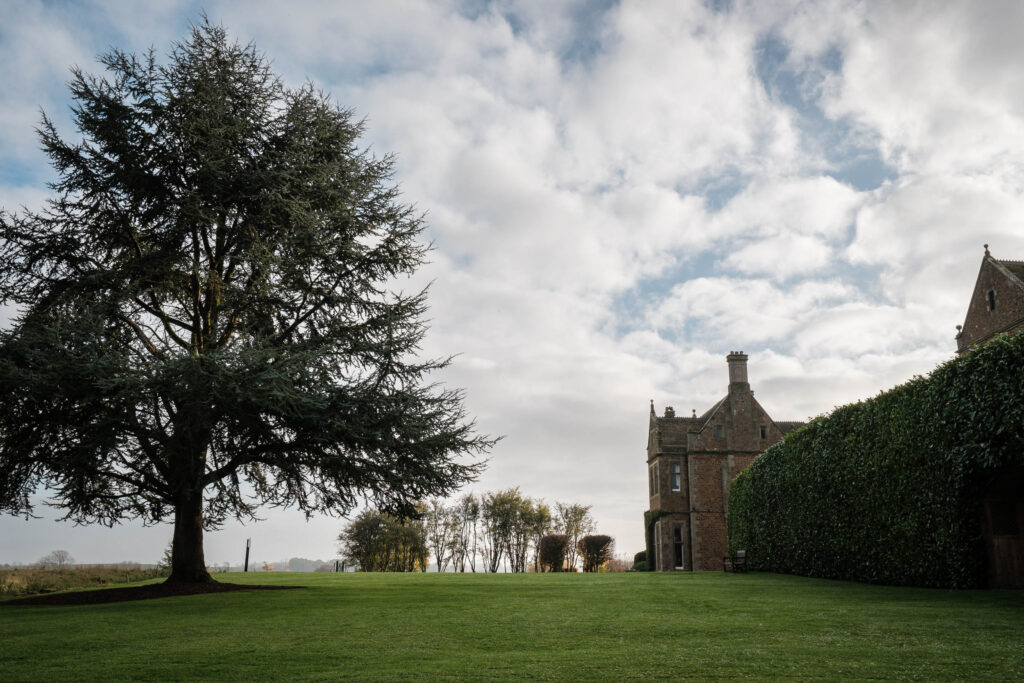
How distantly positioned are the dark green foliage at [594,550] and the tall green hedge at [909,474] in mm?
21703

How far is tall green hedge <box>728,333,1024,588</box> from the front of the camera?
12320mm

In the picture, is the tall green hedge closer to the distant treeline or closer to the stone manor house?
the stone manor house

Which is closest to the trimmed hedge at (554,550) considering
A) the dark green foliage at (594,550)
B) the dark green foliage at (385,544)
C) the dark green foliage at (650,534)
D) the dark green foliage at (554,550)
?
the dark green foliage at (554,550)

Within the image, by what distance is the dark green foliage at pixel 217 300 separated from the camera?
14.2 m

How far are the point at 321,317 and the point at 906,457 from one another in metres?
13.0

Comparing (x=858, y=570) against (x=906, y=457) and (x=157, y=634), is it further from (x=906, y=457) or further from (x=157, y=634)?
(x=157, y=634)

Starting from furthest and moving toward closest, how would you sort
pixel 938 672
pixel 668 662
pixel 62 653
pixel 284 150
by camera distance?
pixel 284 150 < pixel 62 653 < pixel 668 662 < pixel 938 672

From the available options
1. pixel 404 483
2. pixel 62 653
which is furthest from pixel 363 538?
pixel 62 653

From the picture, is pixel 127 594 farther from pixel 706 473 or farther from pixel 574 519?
pixel 574 519

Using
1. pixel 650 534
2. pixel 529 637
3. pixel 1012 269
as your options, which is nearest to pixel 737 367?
pixel 650 534

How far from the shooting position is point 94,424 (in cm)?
1342

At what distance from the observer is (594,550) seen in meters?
42.0

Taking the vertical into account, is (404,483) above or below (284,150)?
below

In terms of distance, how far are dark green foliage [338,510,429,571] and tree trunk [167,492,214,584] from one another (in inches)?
1250
